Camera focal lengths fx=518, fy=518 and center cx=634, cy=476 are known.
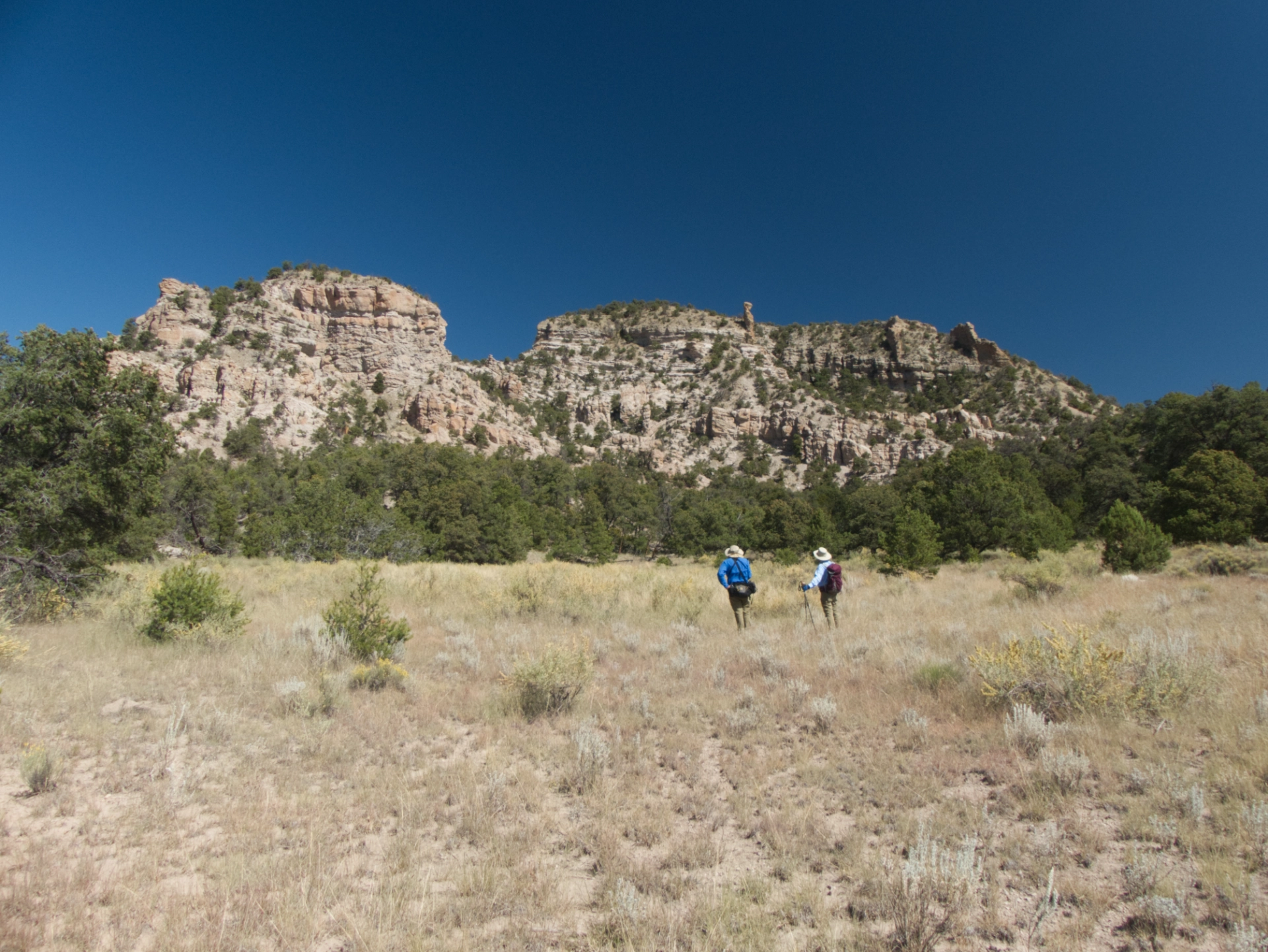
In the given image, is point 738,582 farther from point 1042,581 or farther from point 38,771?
point 38,771

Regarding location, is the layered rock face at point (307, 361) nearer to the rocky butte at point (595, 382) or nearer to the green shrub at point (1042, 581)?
the rocky butte at point (595, 382)

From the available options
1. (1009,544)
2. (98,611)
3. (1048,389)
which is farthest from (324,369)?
(1048,389)

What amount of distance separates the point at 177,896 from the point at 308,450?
2516 inches

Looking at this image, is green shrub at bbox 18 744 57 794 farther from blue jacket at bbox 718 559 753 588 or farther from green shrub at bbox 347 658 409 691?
blue jacket at bbox 718 559 753 588

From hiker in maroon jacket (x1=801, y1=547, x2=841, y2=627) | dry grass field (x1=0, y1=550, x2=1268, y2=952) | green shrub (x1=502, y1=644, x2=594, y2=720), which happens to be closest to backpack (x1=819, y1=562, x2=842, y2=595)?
hiker in maroon jacket (x1=801, y1=547, x2=841, y2=627)

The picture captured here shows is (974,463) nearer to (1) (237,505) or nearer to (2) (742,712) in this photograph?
(2) (742,712)

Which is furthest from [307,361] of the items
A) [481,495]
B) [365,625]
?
[365,625]

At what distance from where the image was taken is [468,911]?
7.98 ft

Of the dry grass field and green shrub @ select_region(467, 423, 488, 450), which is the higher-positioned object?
green shrub @ select_region(467, 423, 488, 450)

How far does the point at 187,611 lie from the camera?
7.10 meters

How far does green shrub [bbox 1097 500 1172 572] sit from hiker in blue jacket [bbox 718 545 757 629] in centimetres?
1296

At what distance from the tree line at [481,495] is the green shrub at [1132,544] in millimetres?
4662

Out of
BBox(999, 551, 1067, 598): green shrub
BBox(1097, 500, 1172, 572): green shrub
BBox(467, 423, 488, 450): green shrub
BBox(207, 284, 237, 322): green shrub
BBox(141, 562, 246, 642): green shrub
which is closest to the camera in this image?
BBox(141, 562, 246, 642): green shrub

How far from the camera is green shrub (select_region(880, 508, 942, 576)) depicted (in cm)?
1775
